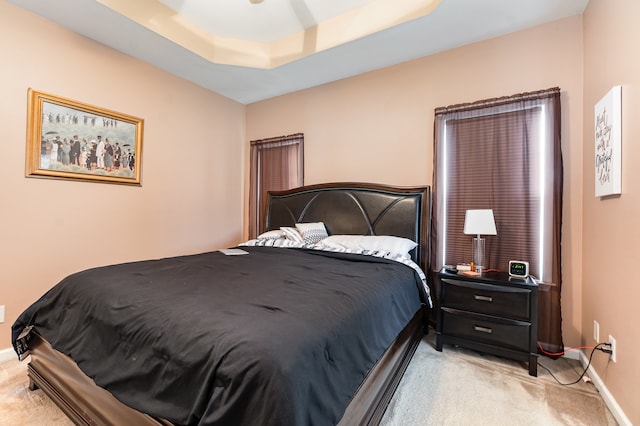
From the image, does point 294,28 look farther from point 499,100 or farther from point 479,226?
point 479,226

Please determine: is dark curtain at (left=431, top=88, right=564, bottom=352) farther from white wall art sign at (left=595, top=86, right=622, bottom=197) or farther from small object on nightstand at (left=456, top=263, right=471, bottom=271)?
white wall art sign at (left=595, top=86, right=622, bottom=197)

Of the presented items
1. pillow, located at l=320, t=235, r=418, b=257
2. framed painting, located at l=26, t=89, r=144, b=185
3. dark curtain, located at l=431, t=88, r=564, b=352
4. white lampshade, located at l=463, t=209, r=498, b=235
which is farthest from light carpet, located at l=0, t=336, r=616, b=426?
framed painting, located at l=26, t=89, r=144, b=185

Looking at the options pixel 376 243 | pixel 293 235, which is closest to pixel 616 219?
pixel 376 243

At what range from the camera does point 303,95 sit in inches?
152

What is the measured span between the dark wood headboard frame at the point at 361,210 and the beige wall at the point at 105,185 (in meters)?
1.04

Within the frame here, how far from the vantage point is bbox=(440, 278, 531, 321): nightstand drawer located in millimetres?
2123

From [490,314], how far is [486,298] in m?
0.12

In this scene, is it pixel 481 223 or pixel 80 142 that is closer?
pixel 481 223

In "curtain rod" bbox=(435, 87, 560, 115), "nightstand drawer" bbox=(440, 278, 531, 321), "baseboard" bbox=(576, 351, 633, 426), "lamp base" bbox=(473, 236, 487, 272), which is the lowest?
"baseboard" bbox=(576, 351, 633, 426)

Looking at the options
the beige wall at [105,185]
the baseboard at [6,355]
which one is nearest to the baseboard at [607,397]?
the beige wall at [105,185]

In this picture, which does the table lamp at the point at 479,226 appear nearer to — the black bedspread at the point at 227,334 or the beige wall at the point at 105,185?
the black bedspread at the point at 227,334

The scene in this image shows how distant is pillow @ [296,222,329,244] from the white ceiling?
1782mm

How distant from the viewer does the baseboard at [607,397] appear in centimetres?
157

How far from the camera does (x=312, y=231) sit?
3184 millimetres
